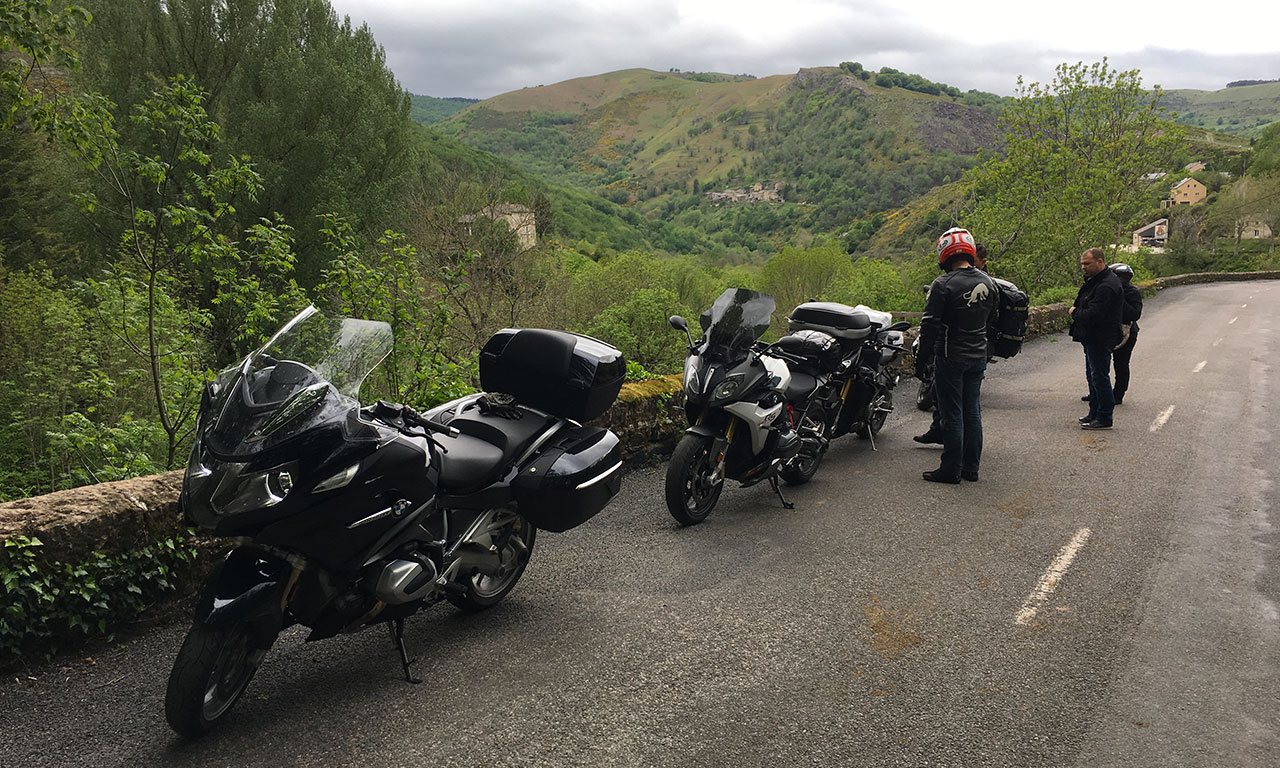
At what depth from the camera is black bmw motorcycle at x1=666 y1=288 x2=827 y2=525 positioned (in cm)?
561

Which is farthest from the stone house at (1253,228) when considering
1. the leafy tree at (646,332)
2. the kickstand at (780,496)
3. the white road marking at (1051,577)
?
the kickstand at (780,496)

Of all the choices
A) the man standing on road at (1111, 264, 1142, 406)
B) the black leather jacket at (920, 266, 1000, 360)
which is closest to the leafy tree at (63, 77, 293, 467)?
the black leather jacket at (920, 266, 1000, 360)

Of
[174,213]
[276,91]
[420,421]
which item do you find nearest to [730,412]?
[420,421]

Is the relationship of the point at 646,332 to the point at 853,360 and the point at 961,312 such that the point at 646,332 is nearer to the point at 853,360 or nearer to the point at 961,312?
the point at 853,360

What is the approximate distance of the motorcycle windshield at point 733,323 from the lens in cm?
582

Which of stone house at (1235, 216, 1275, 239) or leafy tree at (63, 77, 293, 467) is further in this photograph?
stone house at (1235, 216, 1275, 239)

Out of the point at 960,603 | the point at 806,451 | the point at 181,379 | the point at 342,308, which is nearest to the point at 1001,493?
the point at 806,451

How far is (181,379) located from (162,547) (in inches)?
105

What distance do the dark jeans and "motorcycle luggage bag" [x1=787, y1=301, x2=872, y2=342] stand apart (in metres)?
4.44

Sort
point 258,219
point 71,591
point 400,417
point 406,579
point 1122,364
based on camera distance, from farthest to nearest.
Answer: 1. point 258,219
2. point 1122,364
3. point 71,591
4. point 400,417
5. point 406,579

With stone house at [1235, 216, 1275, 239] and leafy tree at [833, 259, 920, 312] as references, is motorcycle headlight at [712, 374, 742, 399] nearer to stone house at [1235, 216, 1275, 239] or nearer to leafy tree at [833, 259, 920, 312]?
leafy tree at [833, 259, 920, 312]

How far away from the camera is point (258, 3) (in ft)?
81.1

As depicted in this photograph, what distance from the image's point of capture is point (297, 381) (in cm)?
301

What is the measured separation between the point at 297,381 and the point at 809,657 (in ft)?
8.72
